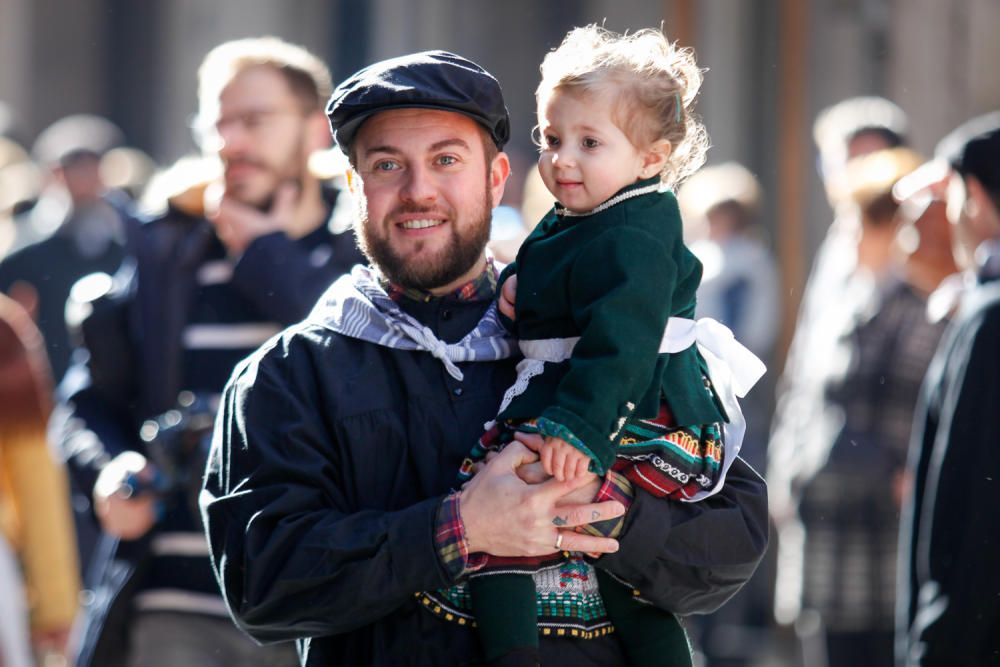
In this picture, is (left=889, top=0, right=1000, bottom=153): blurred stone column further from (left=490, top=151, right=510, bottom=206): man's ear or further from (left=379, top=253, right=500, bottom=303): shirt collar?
(left=379, top=253, right=500, bottom=303): shirt collar

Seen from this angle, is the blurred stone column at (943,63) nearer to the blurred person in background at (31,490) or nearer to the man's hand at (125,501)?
the blurred person in background at (31,490)

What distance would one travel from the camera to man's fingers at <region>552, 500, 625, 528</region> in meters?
2.95

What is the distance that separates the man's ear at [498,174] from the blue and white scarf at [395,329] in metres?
0.28

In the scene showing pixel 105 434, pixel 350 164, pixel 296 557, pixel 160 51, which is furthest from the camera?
pixel 160 51

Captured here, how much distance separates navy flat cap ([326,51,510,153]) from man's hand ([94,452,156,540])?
5.77 ft

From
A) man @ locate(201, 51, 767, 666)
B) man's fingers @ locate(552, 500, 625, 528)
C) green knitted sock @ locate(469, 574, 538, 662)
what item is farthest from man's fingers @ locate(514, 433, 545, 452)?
green knitted sock @ locate(469, 574, 538, 662)

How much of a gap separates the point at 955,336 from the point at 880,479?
1.84m

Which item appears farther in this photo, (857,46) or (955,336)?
(857,46)

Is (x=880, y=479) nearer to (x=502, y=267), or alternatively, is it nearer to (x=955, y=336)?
(x=955, y=336)

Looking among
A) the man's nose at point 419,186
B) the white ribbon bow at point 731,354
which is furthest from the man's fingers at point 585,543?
the man's nose at point 419,186

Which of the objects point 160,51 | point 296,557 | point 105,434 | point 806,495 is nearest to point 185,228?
point 105,434

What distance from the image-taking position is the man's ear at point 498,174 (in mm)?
3352

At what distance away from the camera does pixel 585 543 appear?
9.74 feet

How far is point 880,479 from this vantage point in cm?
626
